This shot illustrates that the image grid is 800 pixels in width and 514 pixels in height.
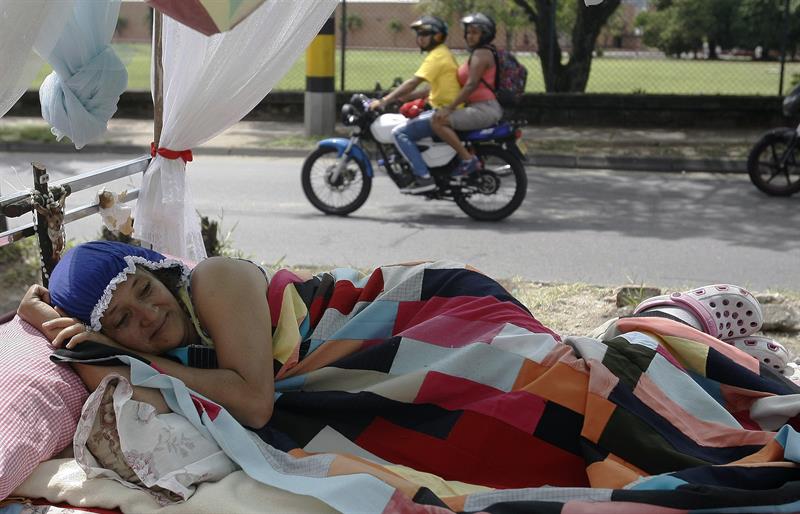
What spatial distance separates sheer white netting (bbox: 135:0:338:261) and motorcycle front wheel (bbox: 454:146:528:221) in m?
3.95

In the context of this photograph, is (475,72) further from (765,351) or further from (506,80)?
(765,351)

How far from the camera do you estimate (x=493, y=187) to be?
8484 mm

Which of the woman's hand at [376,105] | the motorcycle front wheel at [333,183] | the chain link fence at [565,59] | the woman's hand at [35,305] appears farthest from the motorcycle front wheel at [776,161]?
the woman's hand at [35,305]

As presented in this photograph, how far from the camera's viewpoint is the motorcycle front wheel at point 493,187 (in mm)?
8469

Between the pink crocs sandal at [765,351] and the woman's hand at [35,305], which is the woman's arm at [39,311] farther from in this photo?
the pink crocs sandal at [765,351]

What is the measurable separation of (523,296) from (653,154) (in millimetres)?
6881

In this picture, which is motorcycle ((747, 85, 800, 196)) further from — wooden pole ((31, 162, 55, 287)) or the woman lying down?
wooden pole ((31, 162, 55, 287))

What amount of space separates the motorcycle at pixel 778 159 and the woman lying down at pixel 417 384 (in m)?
6.59

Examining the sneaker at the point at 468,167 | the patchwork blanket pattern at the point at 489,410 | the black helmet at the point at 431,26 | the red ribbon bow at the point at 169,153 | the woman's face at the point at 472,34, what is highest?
the black helmet at the point at 431,26

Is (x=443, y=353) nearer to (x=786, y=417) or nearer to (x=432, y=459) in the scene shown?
(x=432, y=459)

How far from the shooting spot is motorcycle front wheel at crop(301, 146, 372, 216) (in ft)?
28.6

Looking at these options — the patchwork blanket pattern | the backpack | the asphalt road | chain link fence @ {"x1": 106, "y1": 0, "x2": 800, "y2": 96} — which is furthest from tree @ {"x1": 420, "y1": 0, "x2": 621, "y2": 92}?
the patchwork blanket pattern

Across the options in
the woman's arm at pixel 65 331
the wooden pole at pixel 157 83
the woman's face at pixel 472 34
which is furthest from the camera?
the woman's face at pixel 472 34

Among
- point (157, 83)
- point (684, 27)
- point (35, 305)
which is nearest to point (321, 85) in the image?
point (157, 83)
